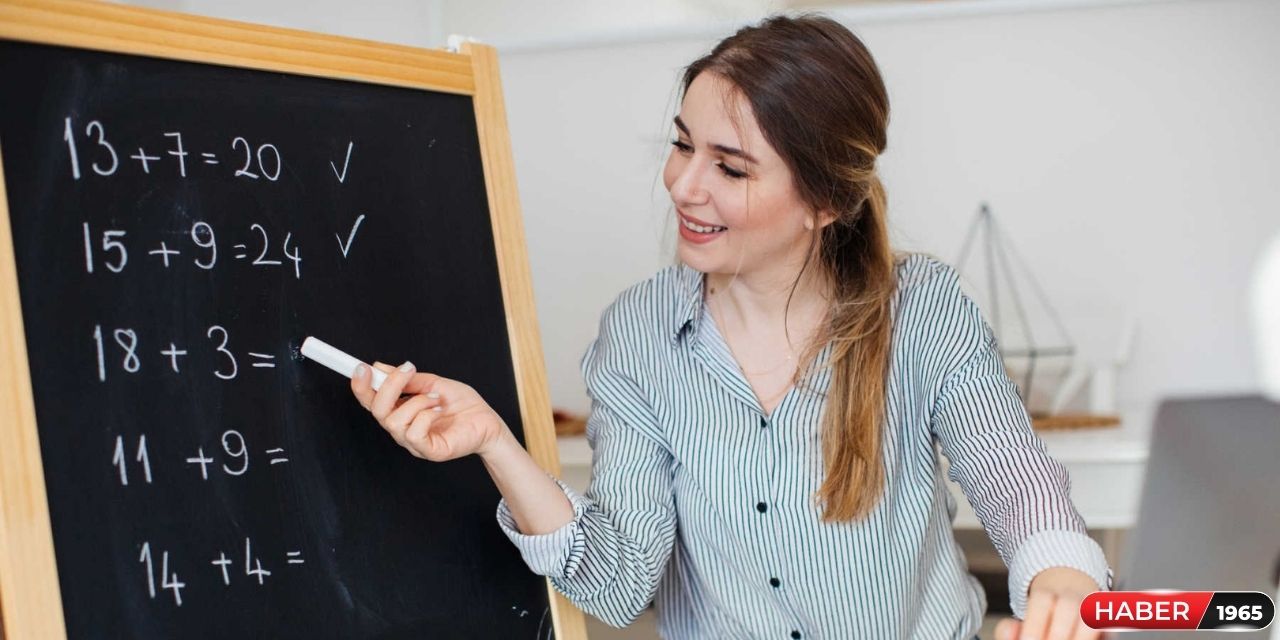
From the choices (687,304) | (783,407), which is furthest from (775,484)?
(687,304)

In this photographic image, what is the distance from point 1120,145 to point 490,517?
1.77m

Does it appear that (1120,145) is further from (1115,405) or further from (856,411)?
(856,411)

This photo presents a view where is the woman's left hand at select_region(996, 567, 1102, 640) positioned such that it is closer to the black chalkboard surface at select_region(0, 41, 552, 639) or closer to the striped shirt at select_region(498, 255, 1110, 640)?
the striped shirt at select_region(498, 255, 1110, 640)

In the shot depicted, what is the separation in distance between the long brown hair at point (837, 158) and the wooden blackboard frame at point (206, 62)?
0.78ft

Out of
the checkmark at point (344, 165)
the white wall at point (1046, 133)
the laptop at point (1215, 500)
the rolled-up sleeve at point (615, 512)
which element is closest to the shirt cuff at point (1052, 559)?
the rolled-up sleeve at point (615, 512)

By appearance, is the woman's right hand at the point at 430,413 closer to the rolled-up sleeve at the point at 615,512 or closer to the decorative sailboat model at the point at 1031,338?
the rolled-up sleeve at the point at 615,512

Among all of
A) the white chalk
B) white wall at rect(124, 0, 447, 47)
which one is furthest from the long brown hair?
white wall at rect(124, 0, 447, 47)

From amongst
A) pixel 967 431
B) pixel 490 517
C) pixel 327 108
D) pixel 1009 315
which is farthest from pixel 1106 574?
pixel 1009 315

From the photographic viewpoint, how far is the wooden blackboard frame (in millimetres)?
836

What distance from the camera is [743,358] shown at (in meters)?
1.35

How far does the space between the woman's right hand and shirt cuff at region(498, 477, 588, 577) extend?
84 millimetres

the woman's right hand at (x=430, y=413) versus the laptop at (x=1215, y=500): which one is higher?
the woman's right hand at (x=430, y=413)

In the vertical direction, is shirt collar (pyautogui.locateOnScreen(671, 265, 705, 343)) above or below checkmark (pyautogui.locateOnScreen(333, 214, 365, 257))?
below

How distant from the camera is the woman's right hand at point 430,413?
104 cm
